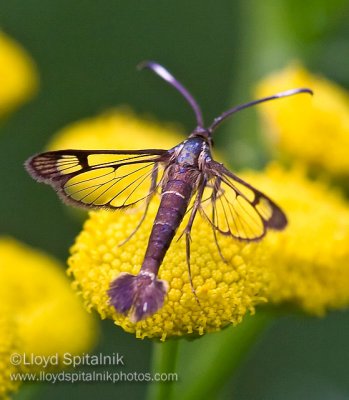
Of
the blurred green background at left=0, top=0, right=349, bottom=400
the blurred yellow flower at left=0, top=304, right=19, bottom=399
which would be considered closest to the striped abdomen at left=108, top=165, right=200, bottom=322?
the blurred yellow flower at left=0, top=304, right=19, bottom=399

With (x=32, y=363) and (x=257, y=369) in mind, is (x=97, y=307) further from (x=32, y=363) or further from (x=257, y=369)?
(x=257, y=369)

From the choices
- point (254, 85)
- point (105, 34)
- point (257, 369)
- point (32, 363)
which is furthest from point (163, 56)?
point (32, 363)

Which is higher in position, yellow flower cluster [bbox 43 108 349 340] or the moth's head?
the moth's head

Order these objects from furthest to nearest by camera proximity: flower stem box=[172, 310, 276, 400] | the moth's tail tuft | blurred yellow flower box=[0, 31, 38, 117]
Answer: blurred yellow flower box=[0, 31, 38, 117]
flower stem box=[172, 310, 276, 400]
the moth's tail tuft

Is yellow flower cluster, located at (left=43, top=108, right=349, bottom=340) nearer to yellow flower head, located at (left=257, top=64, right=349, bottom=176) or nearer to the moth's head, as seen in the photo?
the moth's head

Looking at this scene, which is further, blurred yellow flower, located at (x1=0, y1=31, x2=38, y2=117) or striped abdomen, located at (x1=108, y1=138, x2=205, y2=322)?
blurred yellow flower, located at (x1=0, y1=31, x2=38, y2=117)

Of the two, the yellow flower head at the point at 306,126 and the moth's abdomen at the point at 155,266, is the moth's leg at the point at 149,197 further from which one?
the yellow flower head at the point at 306,126

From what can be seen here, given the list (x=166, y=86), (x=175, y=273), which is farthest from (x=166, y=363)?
(x=166, y=86)
